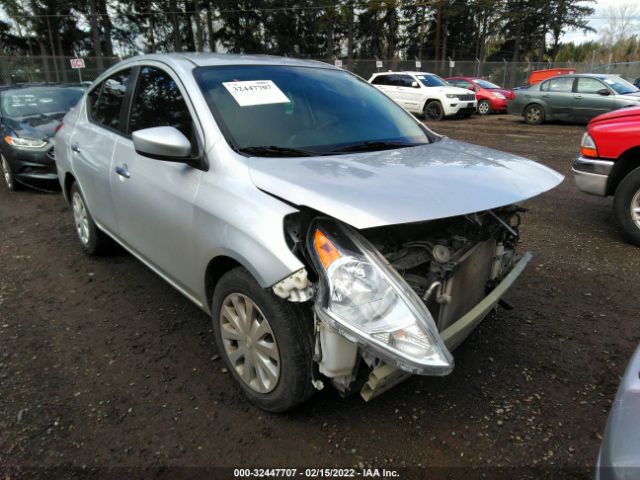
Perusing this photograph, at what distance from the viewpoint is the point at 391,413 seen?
234 cm

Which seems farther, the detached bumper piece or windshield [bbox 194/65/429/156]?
windshield [bbox 194/65/429/156]

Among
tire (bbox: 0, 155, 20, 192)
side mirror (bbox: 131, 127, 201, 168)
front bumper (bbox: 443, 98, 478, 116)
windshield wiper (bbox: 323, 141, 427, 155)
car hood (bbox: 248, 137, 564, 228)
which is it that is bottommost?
tire (bbox: 0, 155, 20, 192)

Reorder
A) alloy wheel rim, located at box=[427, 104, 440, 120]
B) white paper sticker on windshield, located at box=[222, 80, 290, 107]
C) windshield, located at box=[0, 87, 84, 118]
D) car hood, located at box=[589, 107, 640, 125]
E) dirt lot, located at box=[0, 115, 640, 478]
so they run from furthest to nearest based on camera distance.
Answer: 1. alloy wheel rim, located at box=[427, 104, 440, 120]
2. windshield, located at box=[0, 87, 84, 118]
3. car hood, located at box=[589, 107, 640, 125]
4. white paper sticker on windshield, located at box=[222, 80, 290, 107]
5. dirt lot, located at box=[0, 115, 640, 478]

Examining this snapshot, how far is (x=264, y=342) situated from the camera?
216 centimetres

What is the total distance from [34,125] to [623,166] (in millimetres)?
7737

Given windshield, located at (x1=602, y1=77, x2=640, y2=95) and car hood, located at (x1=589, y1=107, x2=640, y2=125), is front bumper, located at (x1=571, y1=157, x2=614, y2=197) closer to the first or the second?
car hood, located at (x1=589, y1=107, x2=640, y2=125)

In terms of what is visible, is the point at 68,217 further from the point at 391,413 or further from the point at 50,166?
the point at 391,413

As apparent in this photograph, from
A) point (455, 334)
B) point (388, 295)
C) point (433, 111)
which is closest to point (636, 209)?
point (455, 334)

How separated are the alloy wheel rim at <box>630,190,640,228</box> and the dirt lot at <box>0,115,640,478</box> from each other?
630mm

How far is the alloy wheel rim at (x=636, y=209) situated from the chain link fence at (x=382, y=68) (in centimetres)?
2571

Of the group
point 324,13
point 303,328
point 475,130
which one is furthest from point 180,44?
point 303,328

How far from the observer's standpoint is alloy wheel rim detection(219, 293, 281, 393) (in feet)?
7.04

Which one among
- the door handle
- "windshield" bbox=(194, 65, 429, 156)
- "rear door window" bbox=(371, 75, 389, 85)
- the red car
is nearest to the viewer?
"windshield" bbox=(194, 65, 429, 156)

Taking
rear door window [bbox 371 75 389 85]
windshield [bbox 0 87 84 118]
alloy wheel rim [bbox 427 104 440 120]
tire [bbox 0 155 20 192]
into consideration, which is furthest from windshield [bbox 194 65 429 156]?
rear door window [bbox 371 75 389 85]
